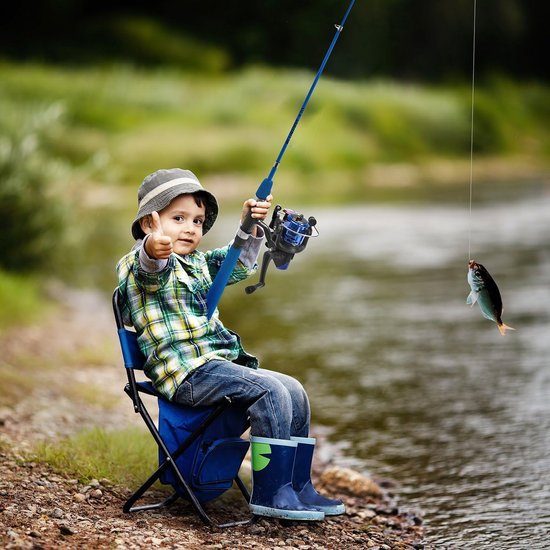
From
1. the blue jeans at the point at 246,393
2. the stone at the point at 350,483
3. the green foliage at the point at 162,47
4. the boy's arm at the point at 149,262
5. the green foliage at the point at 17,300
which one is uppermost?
the green foliage at the point at 162,47

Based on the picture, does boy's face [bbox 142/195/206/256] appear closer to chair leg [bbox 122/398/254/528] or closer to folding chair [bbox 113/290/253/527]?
folding chair [bbox 113/290/253/527]

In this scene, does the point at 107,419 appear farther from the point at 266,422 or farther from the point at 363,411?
the point at 266,422

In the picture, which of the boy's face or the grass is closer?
the boy's face

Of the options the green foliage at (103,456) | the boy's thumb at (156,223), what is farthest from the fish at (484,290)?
the green foliage at (103,456)

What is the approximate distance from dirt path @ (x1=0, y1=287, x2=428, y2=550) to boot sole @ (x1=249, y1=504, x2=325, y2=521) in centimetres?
10

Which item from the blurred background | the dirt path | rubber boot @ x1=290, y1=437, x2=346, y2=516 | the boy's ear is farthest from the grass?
rubber boot @ x1=290, y1=437, x2=346, y2=516

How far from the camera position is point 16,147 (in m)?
8.58

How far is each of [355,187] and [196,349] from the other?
22073 millimetres

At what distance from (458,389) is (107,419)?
2.22 metres

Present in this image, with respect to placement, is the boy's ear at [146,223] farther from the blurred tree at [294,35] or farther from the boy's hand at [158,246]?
the blurred tree at [294,35]

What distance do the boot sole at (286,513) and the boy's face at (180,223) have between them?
0.93 metres

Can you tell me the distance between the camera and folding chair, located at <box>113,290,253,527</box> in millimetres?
3562

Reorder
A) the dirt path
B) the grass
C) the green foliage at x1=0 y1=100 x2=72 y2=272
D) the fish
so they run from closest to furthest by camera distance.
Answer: the dirt path → the fish → the green foliage at x1=0 y1=100 x2=72 y2=272 → the grass

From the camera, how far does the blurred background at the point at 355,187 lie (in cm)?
568
